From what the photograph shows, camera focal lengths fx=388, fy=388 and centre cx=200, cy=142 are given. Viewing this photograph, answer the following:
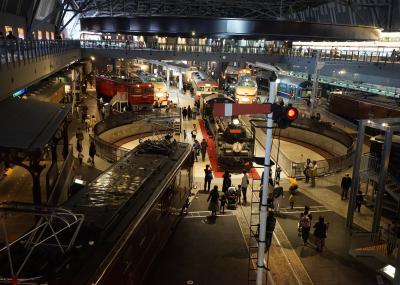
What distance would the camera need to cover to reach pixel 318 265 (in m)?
11.3

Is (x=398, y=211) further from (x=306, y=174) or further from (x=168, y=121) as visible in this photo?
(x=168, y=121)

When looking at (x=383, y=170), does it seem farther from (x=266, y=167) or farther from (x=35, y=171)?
(x=35, y=171)

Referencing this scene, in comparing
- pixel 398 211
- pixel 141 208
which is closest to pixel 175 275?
pixel 141 208

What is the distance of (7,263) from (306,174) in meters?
14.9

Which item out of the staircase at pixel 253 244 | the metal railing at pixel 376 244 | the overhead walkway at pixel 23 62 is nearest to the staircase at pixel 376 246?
the metal railing at pixel 376 244

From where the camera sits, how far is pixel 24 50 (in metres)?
17.1

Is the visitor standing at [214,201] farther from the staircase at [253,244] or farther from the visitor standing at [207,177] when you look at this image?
the visitor standing at [207,177]

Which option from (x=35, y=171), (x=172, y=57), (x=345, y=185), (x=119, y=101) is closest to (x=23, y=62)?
(x=35, y=171)

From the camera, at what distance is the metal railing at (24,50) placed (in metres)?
14.2

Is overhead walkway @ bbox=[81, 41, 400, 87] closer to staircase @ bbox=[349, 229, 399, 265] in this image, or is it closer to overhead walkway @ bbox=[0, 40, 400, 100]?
overhead walkway @ bbox=[0, 40, 400, 100]

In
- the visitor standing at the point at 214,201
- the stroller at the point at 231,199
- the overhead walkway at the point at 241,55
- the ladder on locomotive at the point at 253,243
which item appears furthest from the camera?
the overhead walkway at the point at 241,55

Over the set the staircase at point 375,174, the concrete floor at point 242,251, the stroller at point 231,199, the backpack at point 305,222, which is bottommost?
the concrete floor at point 242,251

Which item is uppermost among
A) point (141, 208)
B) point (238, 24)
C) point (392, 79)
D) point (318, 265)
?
point (238, 24)

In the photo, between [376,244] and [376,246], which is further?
[376,244]
